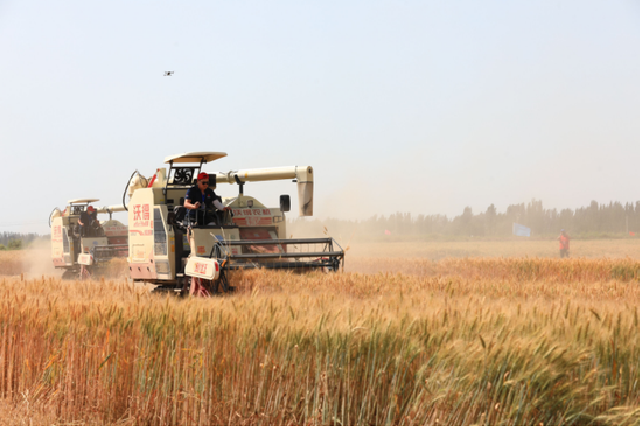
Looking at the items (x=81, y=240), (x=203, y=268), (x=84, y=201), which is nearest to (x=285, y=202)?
(x=203, y=268)

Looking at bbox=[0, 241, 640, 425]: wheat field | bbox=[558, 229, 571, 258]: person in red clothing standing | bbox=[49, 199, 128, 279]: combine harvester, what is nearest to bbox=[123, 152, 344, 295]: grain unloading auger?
bbox=[0, 241, 640, 425]: wheat field

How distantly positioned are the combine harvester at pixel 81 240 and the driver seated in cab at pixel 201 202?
9.55 meters

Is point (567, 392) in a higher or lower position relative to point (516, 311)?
lower

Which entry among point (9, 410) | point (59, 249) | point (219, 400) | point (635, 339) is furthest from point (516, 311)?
point (59, 249)

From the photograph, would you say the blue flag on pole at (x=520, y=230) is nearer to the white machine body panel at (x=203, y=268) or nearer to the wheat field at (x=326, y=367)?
the white machine body panel at (x=203, y=268)

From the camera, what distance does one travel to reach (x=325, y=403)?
147 inches

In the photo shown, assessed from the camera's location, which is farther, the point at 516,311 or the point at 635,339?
the point at 516,311

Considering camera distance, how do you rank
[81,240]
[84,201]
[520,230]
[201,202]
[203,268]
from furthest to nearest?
1. [520,230]
2. [84,201]
3. [81,240]
4. [201,202]
5. [203,268]

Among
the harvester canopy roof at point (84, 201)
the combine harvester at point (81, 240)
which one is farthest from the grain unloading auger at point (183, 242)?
the harvester canopy roof at point (84, 201)

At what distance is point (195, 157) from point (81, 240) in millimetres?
10636

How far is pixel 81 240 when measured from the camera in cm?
2047

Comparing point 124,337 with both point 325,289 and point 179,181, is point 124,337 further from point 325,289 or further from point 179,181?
point 179,181

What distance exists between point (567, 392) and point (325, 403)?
148 centimetres

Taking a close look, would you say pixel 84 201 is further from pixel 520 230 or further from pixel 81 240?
pixel 520 230
